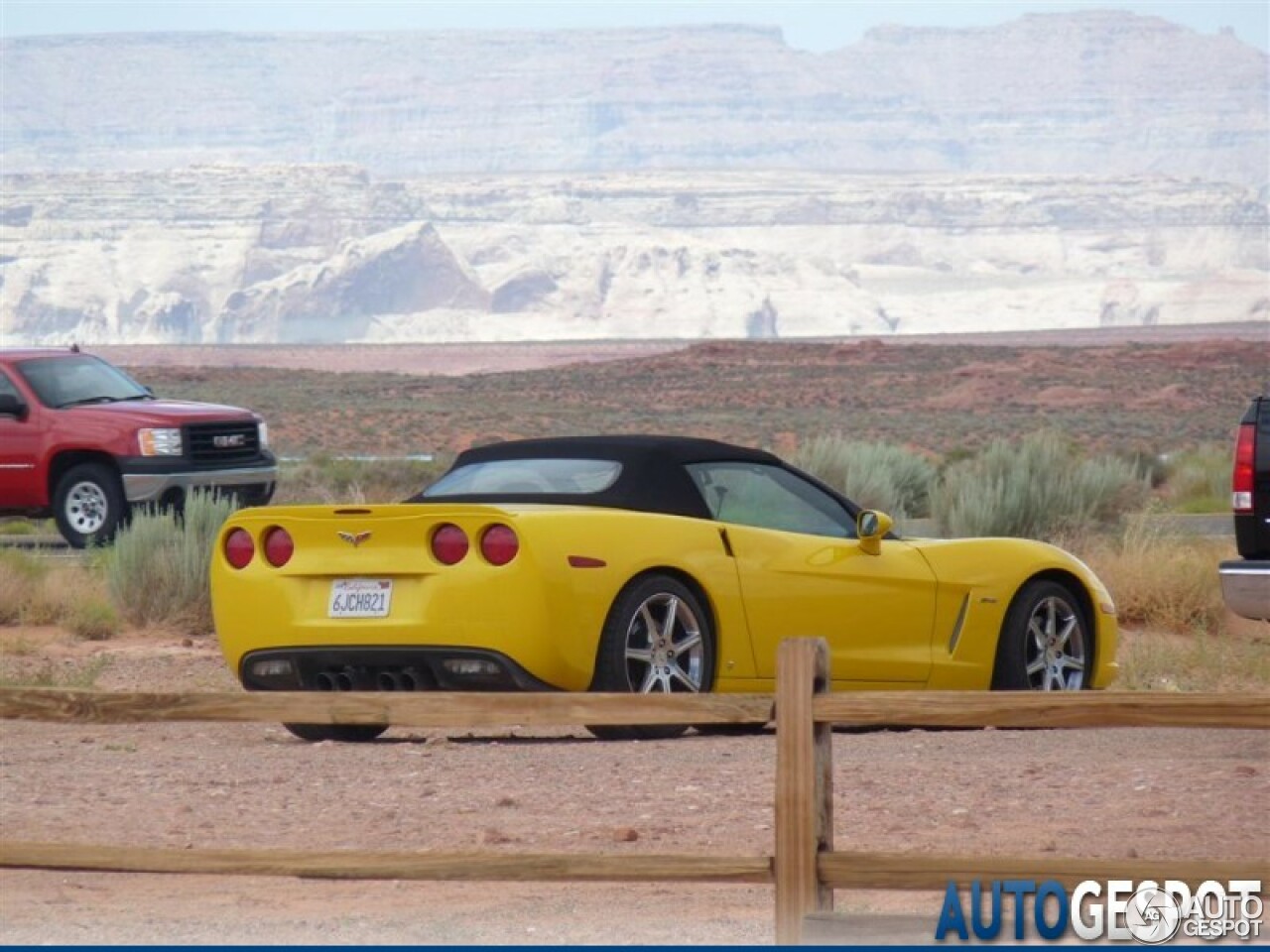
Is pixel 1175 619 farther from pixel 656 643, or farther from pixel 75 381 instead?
pixel 75 381

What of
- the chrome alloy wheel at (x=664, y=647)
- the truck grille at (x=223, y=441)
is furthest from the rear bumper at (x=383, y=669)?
the truck grille at (x=223, y=441)

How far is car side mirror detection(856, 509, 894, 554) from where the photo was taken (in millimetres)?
10633

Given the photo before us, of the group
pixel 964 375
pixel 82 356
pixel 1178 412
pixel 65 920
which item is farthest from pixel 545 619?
pixel 964 375

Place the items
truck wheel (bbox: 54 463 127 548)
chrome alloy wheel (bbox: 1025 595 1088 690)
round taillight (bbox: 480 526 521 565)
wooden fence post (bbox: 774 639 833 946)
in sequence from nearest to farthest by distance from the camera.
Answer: wooden fence post (bbox: 774 639 833 946)
round taillight (bbox: 480 526 521 565)
chrome alloy wheel (bbox: 1025 595 1088 690)
truck wheel (bbox: 54 463 127 548)

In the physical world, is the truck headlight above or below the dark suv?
above

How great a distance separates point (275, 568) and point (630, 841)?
2615 mm

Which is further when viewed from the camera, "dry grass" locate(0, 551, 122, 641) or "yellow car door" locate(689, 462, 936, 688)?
"dry grass" locate(0, 551, 122, 641)

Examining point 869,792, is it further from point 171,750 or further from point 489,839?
point 171,750

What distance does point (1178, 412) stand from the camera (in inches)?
2475

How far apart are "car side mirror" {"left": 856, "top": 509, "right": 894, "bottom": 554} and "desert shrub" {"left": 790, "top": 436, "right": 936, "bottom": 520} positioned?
38.3ft

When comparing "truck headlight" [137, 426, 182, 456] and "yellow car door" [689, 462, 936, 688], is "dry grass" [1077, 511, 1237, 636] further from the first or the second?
"truck headlight" [137, 426, 182, 456]

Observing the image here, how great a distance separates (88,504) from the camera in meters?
21.6

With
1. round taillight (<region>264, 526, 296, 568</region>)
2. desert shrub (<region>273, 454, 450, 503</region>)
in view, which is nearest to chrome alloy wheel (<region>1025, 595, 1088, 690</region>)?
round taillight (<region>264, 526, 296, 568</region>)

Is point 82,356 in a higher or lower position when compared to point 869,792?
higher
